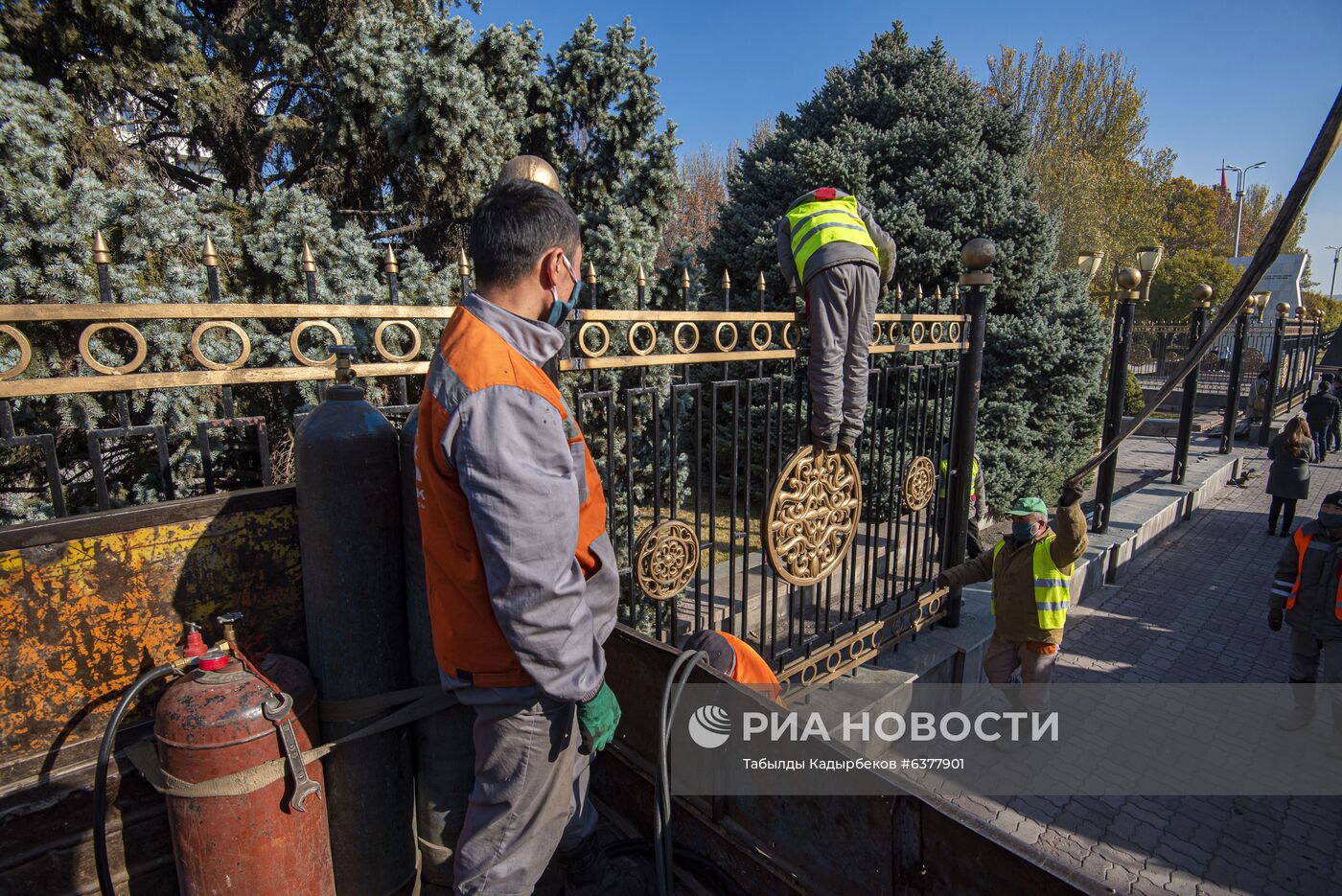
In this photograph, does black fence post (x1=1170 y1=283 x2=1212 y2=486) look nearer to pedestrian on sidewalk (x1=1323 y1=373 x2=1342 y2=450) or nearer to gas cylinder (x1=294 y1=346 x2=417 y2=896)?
pedestrian on sidewalk (x1=1323 y1=373 x2=1342 y2=450)

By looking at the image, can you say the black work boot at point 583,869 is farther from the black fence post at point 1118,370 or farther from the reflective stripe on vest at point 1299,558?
the black fence post at point 1118,370

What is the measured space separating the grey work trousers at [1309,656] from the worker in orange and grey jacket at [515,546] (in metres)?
5.42

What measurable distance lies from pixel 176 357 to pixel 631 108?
5.48 metres

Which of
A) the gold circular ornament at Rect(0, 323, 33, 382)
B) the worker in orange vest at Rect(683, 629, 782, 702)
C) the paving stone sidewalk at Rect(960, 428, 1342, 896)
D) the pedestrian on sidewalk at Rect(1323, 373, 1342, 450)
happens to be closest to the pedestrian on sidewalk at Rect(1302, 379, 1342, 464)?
the pedestrian on sidewalk at Rect(1323, 373, 1342, 450)

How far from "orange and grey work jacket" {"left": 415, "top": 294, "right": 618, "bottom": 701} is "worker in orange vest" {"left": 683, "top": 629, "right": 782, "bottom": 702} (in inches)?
31.3

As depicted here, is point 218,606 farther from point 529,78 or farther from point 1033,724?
point 529,78

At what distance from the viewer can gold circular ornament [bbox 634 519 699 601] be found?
10.8 feet

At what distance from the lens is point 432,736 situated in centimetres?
207

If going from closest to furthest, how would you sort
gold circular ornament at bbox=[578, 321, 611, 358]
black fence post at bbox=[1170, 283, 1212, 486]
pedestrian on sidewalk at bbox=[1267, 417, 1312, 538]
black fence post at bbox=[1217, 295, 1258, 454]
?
gold circular ornament at bbox=[578, 321, 611, 358]
pedestrian on sidewalk at bbox=[1267, 417, 1312, 538]
black fence post at bbox=[1170, 283, 1212, 486]
black fence post at bbox=[1217, 295, 1258, 454]

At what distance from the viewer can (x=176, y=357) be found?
162 inches

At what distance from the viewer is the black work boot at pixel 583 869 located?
206cm

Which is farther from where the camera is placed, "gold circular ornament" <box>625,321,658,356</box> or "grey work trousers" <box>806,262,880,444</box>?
"grey work trousers" <box>806,262,880,444</box>

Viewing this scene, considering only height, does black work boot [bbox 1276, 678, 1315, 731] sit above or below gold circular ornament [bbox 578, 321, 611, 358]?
below

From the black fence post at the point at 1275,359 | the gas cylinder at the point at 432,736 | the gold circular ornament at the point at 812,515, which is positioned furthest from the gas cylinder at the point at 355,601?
the black fence post at the point at 1275,359
